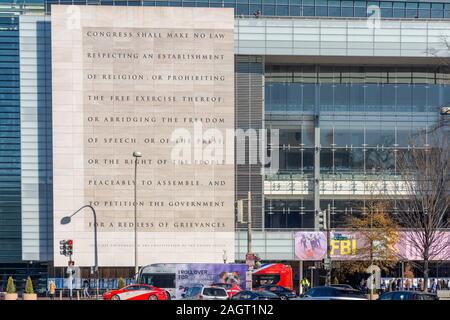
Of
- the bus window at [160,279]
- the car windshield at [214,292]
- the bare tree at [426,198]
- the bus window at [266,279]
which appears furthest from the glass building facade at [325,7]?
the car windshield at [214,292]

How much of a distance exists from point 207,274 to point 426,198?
15621 mm

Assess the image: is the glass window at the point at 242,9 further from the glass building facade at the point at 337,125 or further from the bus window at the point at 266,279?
the bus window at the point at 266,279

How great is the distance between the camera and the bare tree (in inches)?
2052

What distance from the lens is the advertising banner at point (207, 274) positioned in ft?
180

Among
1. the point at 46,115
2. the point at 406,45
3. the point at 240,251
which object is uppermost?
the point at 406,45

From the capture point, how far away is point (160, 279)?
55094 millimetres

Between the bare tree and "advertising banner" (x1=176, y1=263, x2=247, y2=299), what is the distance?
12.0m

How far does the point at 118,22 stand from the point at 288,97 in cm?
1709

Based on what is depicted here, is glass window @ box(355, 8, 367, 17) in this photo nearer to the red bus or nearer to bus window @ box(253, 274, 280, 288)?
the red bus

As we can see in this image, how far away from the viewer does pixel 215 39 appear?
225 feet

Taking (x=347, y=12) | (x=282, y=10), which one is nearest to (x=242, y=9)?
(x=282, y=10)

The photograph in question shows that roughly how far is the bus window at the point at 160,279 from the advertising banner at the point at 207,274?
0.45m

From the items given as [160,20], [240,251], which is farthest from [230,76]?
[240,251]
